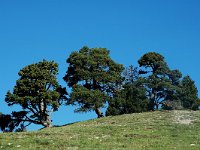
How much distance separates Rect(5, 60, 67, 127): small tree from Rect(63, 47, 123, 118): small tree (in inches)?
125

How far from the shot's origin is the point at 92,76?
80188 millimetres

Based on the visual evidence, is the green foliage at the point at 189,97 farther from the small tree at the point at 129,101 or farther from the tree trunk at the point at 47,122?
the tree trunk at the point at 47,122

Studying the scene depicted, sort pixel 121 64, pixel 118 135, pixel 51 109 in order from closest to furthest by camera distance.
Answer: pixel 118 135, pixel 51 109, pixel 121 64

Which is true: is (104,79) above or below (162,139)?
above

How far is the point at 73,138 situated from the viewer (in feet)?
110

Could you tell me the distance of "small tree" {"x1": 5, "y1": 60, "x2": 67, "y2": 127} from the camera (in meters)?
74.6

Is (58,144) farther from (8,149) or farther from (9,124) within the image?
(9,124)

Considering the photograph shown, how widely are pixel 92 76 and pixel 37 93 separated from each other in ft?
33.5

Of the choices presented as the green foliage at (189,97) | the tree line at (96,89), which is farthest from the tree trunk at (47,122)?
the green foliage at (189,97)

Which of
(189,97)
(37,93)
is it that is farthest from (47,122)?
(189,97)

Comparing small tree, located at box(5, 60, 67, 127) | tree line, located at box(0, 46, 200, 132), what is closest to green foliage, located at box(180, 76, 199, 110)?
tree line, located at box(0, 46, 200, 132)

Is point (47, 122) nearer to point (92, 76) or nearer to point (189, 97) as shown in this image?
point (92, 76)

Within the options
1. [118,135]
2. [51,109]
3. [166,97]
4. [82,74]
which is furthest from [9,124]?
[118,135]

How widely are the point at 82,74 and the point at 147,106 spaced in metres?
12.0
